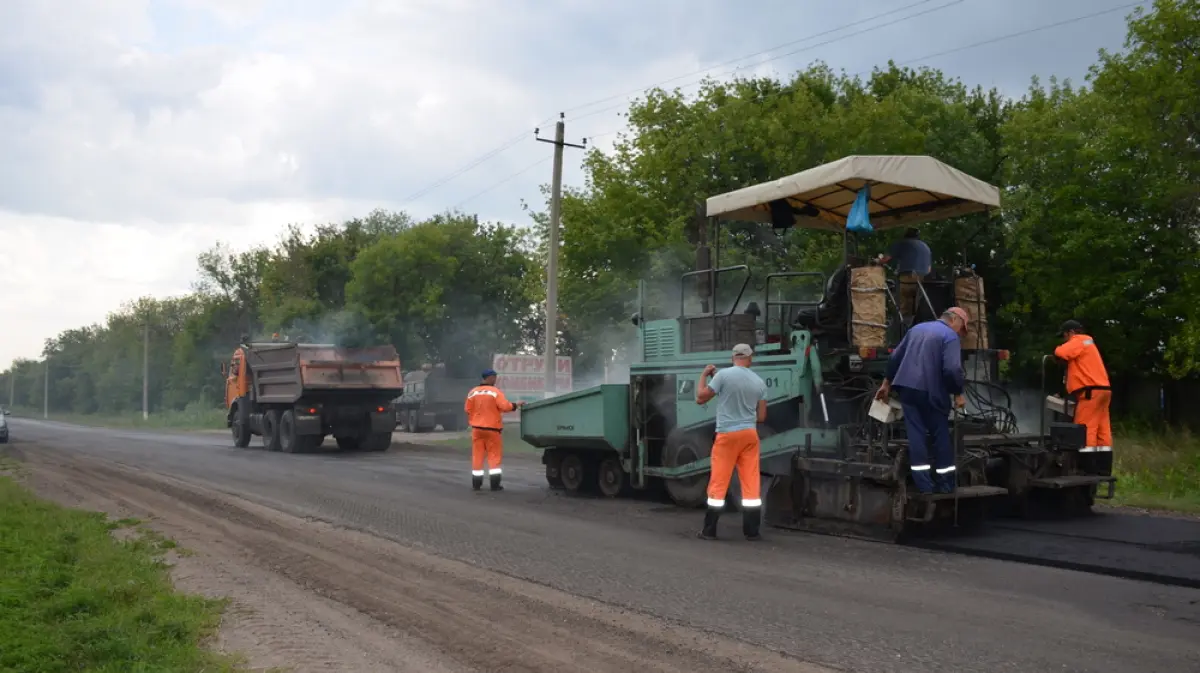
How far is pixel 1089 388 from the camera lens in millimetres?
9898

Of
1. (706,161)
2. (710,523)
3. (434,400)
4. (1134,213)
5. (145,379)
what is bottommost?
(710,523)

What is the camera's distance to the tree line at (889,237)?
2008 centimetres

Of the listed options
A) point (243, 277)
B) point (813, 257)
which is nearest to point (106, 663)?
point (813, 257)

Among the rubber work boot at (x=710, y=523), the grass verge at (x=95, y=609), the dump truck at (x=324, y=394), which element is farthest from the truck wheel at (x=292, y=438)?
the rubber work boot at (x=710, y=523)


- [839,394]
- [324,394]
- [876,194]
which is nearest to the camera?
[839,394]

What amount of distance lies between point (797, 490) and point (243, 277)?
224 ft

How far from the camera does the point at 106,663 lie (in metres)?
5.04

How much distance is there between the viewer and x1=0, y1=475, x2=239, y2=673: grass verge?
5.09m

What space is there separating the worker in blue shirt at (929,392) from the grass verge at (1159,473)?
11.6ft

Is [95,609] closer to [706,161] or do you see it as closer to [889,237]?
[889,237]

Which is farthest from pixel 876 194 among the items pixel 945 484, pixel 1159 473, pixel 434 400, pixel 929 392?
pixel 434 400

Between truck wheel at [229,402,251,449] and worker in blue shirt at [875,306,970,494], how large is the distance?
63.7ft

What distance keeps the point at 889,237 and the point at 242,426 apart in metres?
16.5

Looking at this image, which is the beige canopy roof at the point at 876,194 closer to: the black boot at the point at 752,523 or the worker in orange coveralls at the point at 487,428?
the black boot at the point at 752,523
